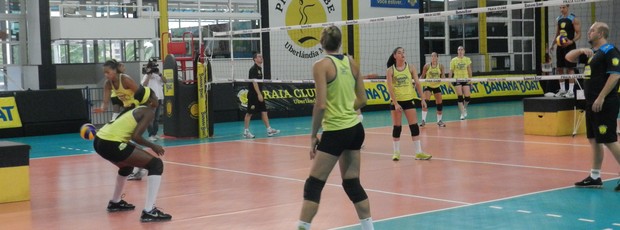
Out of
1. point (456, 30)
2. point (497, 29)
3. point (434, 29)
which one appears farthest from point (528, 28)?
point (434, 29)

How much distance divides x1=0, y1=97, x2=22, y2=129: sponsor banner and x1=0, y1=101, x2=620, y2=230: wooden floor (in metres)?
5.41

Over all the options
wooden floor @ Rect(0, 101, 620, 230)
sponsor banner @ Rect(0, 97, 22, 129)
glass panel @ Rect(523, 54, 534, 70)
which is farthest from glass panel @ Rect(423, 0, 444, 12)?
sponsor banner @ Rect(0, 97, 22, 129)

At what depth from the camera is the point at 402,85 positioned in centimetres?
1255

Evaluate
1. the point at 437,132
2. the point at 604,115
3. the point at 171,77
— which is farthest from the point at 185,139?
the point at 604,115

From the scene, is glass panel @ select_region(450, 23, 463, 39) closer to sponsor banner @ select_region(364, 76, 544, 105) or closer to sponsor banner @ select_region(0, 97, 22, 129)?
sponsor banner @ select_region(364, 76, 544, 105)

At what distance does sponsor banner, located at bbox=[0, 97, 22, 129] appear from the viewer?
62.4 feet

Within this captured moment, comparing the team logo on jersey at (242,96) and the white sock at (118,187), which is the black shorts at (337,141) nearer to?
the white sock at (118,187)

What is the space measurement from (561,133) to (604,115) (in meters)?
6.98

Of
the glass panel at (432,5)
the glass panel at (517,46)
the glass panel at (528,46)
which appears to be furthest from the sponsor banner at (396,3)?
the glass panel at (528,46)

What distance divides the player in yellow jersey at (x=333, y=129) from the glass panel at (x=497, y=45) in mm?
28818

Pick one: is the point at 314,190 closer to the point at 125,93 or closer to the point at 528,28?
the point at 125,93

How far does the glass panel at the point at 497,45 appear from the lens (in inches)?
1344

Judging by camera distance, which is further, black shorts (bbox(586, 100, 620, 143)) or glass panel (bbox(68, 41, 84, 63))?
glass panel (bbox(68, 41, 84, 63))

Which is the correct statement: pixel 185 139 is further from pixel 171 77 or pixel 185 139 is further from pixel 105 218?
pixel 105 218
